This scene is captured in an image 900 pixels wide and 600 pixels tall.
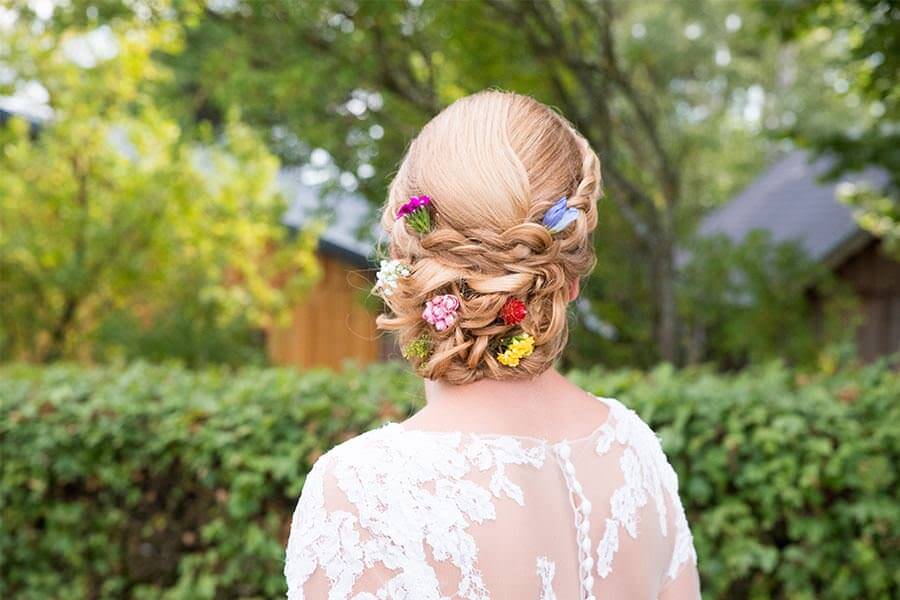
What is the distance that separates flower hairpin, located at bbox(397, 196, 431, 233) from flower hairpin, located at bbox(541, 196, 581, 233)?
20 centimetres

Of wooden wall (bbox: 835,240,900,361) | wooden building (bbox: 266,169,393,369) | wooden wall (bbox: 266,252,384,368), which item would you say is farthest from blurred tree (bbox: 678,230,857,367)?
wooden wall (bbox: 266,252,384,368)

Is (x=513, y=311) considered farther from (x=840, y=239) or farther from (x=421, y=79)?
(x=840, y=239)

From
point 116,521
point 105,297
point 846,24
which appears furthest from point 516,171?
point 105,297

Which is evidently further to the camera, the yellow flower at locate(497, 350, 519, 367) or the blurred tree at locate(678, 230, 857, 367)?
the blurred tree at locate(678, 230, 857, 367)

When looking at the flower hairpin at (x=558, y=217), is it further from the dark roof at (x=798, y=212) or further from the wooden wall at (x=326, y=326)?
the wooden wall at (x=326, y=326)

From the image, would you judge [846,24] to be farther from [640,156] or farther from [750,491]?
[750,491]

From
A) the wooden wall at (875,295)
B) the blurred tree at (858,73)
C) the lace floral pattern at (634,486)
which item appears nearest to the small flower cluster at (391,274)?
the lace floral pattern at (634,486)

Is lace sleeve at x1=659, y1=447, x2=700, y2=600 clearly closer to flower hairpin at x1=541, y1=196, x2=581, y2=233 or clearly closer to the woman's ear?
the woman's ear

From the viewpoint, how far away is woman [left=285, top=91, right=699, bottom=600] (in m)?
1.67

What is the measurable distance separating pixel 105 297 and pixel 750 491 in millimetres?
8110

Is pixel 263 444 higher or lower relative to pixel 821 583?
higher

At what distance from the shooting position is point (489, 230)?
169cm

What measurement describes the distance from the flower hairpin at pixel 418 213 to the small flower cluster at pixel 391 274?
0.09 metres

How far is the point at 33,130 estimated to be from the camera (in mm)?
12234
